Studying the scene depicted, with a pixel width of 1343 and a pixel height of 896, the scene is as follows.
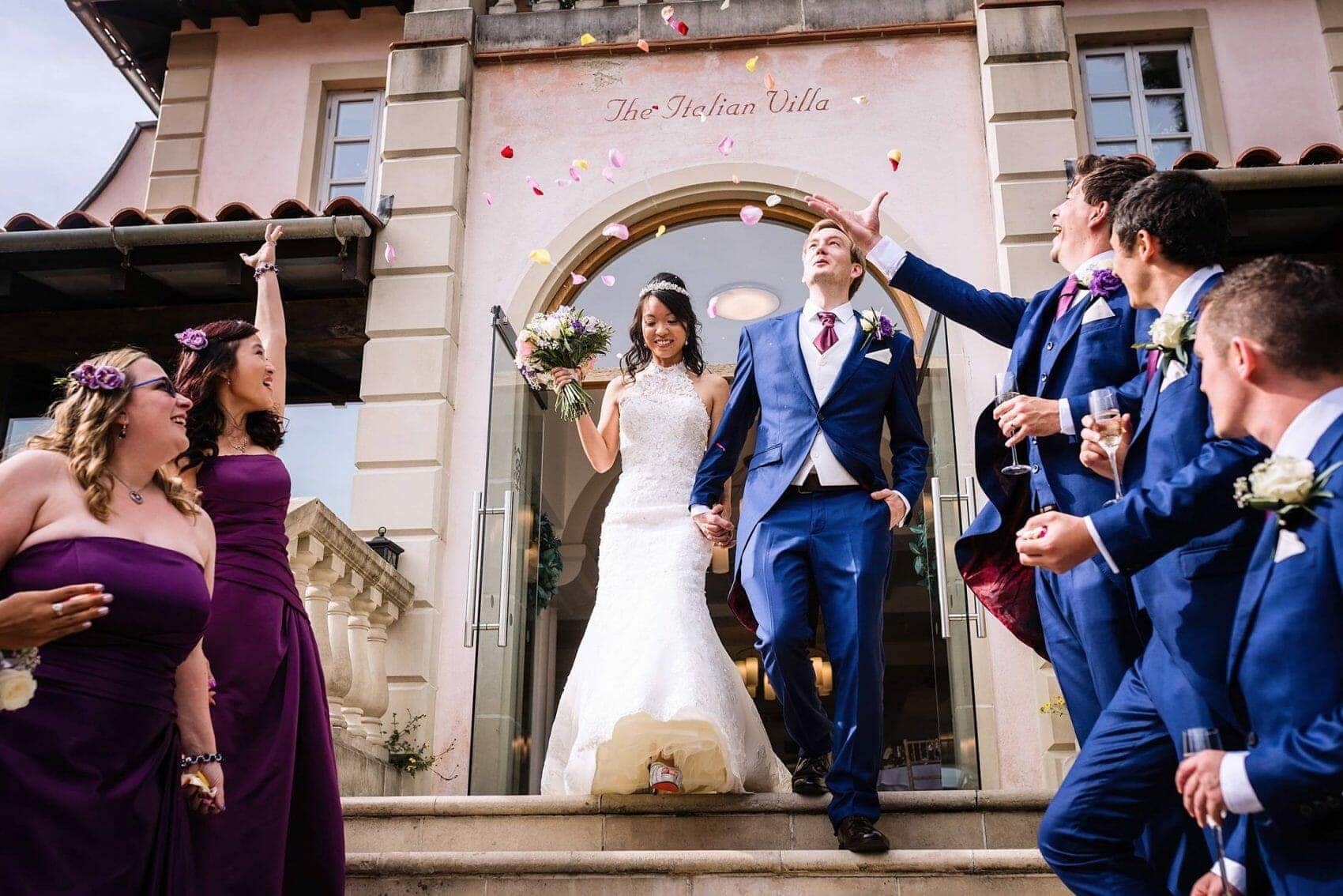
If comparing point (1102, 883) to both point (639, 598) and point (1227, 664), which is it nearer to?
point (1227, 664)

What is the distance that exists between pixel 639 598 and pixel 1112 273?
2.49 meters

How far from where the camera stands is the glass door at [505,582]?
6.66 meters

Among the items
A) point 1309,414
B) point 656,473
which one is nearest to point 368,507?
point 656,473

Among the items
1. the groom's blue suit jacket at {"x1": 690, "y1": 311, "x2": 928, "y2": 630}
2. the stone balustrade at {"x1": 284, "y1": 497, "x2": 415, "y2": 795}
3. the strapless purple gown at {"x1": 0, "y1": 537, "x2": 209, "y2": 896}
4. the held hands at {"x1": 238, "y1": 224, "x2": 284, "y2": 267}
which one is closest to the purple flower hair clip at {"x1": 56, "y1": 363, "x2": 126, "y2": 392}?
the strapless purple gown at {"x1": 0, "y1": 537, "x2": 209, "y2": 896}

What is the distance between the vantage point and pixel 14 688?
2658 millimetres

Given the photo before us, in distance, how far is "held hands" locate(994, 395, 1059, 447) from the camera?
3326 mm

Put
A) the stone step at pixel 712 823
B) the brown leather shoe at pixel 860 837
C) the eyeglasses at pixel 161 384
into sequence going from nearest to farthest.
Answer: the eyeglasses at pixel 161 384, the brown leather shoe at pixel 860 837, the stone step at pixel 712 823

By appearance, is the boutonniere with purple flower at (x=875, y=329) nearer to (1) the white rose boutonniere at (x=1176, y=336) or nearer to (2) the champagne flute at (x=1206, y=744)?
(1) the white rose boutonniere at (x=1176, y=336)

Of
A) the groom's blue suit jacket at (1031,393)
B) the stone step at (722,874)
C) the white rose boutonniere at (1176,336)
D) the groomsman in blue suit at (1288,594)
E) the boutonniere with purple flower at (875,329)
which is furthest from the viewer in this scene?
→ the boutonniere with purple flower at (875,329)

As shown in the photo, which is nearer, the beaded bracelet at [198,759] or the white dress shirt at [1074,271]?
the beaded bracelet at [198,759]

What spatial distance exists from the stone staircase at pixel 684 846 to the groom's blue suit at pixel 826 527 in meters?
0.29

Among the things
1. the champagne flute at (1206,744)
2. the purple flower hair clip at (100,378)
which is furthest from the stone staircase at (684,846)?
the purple flower hair clip at (100,378)

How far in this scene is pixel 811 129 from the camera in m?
8.65

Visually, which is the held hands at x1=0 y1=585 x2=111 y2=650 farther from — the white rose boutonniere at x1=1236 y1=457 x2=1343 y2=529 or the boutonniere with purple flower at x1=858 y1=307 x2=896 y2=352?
the boutonniere with purple flower at x1=858 y1=307 x2=896 y2=352
